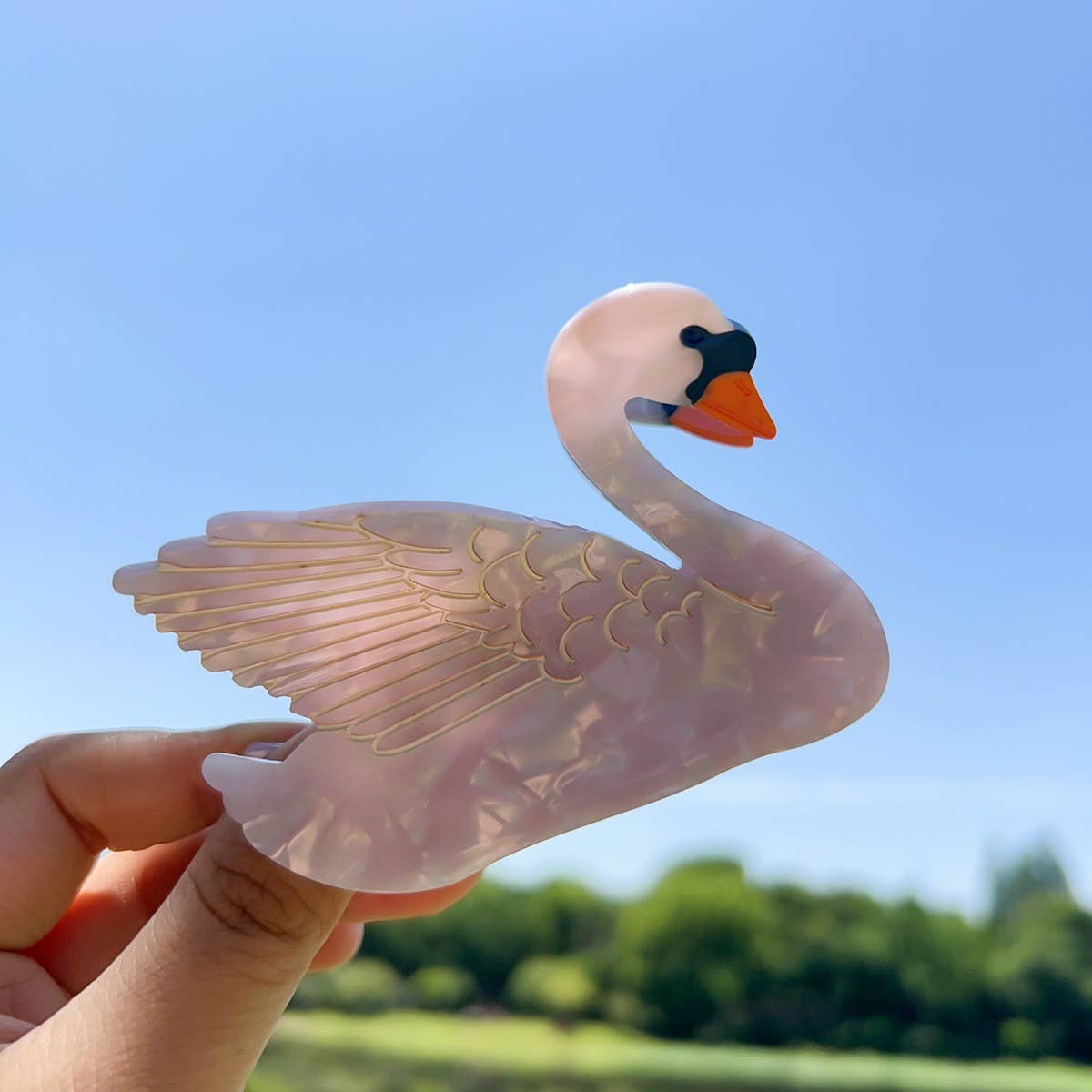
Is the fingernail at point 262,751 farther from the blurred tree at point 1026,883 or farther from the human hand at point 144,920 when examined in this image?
the blurred tree at point 1026,883

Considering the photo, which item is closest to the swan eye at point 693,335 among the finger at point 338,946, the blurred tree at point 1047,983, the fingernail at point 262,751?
the fingernail at point 262,751

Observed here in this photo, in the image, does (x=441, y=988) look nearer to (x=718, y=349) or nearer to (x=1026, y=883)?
(x=1026, y=883)

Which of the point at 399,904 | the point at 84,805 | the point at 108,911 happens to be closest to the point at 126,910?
the point at 108,911

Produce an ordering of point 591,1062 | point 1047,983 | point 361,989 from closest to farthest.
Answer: point 591,1062
point 361,989
point 1047,983

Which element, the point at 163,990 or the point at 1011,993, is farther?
the point at 1011,993

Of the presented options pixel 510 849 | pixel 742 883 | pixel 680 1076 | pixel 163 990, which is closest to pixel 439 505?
pixel 510 849

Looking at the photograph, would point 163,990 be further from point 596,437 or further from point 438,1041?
point 438,1041
